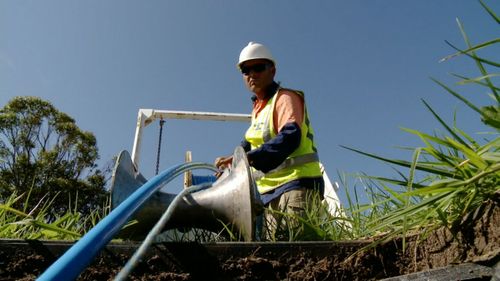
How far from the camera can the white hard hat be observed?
12.3 ft

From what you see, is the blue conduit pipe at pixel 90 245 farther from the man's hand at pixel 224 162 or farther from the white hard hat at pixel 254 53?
the white hard hat at pixel 254 53

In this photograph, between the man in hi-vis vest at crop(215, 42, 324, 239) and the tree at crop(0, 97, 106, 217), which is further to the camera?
the tree at crop(0, 97, 106, 217)

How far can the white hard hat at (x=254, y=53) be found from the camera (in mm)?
3762

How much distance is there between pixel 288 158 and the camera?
321 centimetres

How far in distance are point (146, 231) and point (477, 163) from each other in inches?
73.1

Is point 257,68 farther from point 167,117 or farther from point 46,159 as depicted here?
point 46,159

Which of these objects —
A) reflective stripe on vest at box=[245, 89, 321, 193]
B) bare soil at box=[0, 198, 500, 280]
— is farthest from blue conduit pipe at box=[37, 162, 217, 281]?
reflective stripe on vest at box=[245, 89, 321, 193]

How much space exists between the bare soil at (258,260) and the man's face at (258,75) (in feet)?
7.09

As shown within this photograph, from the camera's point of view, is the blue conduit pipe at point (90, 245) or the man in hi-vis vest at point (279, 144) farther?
the man in hi-vis vest at point (279, 144)

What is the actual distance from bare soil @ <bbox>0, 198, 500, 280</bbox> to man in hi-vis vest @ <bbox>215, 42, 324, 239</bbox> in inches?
38.3

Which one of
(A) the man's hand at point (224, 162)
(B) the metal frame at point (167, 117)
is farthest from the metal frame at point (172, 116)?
(A) the man's hand at point (224, 162)

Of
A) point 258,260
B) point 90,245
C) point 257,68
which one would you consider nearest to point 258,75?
point 257,68

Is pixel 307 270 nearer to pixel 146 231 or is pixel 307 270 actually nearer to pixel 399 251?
pixel 399 251

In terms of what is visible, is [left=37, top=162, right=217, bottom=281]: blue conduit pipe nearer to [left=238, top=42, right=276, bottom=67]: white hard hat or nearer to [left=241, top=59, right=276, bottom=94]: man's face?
[left=241, top=59, right=276, bottom=94]: man's face
